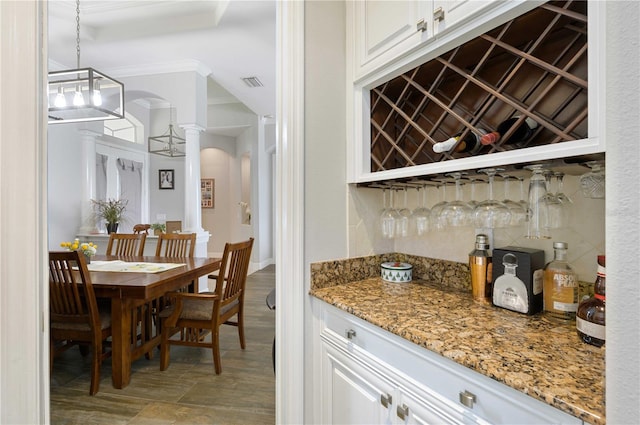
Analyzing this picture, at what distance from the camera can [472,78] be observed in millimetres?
1135

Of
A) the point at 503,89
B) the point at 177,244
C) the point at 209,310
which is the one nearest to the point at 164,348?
the point at 209,310

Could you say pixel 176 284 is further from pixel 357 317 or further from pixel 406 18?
pixel 406 18

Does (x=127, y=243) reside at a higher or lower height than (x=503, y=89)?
lower

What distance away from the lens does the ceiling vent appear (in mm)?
4504

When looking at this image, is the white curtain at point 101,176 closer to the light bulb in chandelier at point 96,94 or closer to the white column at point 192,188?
the white column at point 192,188

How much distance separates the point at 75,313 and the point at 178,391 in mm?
887

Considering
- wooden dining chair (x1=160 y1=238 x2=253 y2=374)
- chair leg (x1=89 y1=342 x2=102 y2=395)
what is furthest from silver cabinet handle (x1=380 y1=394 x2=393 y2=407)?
chair leg (x1=89 y1=342 x2=102 y2=395)

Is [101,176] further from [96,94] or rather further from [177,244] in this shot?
[96,94]

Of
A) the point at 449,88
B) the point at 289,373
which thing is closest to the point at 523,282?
the point at 449,88

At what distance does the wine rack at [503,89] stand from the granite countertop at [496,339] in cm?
54

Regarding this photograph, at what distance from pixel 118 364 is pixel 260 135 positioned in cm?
488

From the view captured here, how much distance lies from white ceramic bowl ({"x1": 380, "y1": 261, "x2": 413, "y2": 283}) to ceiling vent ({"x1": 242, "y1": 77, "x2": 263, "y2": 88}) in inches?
148

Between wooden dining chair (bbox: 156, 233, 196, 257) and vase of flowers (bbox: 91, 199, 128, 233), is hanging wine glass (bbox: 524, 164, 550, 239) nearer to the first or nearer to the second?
wooden dining chair (bbox: 156, 233, 196, 257)

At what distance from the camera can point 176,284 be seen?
2500 millimetres
